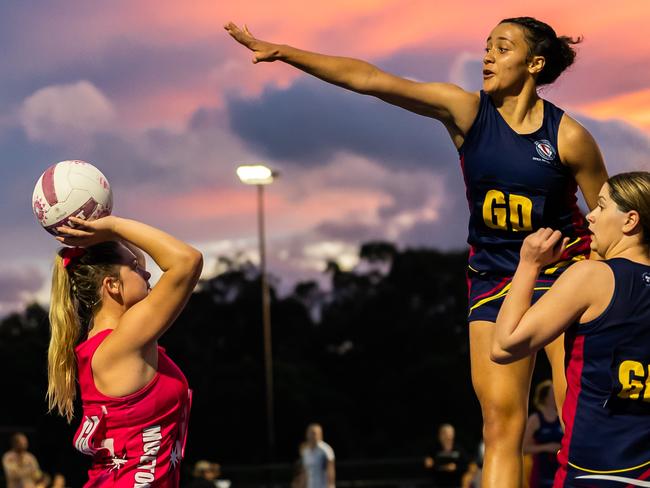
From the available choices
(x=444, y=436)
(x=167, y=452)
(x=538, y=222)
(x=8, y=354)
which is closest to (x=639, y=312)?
(x=538, y=222)

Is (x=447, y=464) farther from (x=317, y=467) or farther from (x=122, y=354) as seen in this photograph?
(x=122, y=354)

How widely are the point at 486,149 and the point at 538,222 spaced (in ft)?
1.58

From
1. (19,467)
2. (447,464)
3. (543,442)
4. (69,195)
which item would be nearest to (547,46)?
(69,195)

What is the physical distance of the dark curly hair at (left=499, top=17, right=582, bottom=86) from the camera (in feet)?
19.2

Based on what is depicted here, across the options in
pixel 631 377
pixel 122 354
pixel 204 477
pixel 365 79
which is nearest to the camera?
pixel 631 377

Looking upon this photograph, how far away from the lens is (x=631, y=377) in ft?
13.3

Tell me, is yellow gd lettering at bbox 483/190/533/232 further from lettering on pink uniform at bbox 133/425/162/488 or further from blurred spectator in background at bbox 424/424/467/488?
blurred spectator in background at bbox 424/424/467/488

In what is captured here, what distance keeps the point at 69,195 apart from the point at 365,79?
169 cm

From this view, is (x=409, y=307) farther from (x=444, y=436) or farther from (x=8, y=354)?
(x=444, y=436)

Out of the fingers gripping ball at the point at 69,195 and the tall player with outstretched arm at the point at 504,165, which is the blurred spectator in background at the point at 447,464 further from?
the fingers gripping ball at the point at 69,195

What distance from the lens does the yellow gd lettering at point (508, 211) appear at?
5.64 m

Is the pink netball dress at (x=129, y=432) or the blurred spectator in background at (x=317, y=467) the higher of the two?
the pink netball dress at (x=129, y=432)

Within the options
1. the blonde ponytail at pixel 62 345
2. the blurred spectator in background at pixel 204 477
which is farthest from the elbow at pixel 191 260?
the blurred spectator in background at pixel 204 477

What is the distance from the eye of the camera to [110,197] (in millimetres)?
5242
